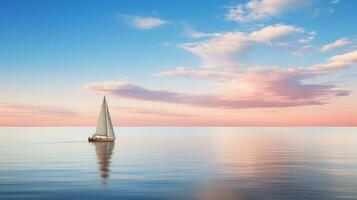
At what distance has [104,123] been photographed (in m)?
147

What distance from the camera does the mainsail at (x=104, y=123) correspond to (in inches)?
5674

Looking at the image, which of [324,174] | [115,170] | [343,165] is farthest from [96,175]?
[343,165]

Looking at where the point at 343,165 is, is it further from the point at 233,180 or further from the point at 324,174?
the point at 233,180

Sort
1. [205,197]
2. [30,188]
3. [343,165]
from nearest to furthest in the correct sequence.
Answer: [205,197] → [30,188] → [343,165]

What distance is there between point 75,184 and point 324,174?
39457 mm

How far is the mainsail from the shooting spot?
14412 centimetres

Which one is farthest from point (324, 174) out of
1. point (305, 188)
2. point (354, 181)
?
point (305, 188)

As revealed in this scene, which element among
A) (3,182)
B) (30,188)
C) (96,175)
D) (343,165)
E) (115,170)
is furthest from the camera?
(343,165)

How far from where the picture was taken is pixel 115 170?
7231 centimetres

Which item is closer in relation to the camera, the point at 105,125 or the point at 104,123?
the point at 104,123

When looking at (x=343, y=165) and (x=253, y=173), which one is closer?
(x=253, y=173)

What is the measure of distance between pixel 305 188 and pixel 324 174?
16977 millimetres

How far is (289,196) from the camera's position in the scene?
45.2 metres

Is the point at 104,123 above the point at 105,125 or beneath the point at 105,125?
above
